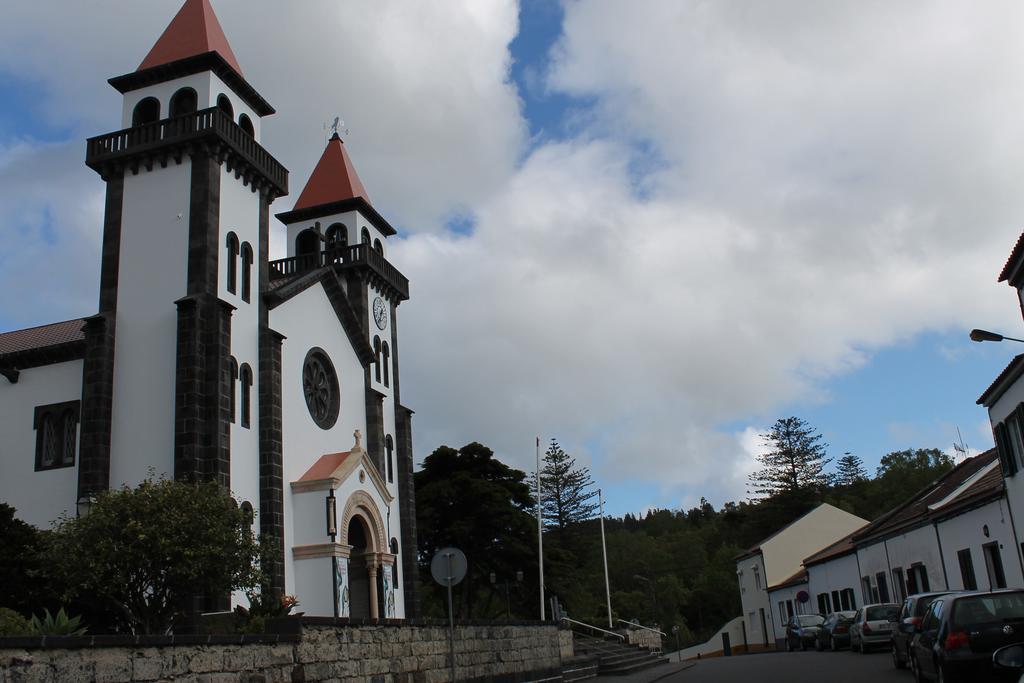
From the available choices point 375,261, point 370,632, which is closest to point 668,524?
point 375,261

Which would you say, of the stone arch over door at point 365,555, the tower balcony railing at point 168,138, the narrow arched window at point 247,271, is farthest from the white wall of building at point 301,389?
the tower balcony railing at point 168,138

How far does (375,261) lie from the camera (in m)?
38.1

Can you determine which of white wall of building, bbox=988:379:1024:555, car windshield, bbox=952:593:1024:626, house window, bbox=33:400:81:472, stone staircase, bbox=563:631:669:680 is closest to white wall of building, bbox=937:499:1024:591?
white wall of building, bbox=988:379:1024:555

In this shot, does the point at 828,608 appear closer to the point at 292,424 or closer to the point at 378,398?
the point at 378,398

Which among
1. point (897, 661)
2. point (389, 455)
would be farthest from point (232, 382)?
point (897, 661)

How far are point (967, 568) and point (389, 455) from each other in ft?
65.7

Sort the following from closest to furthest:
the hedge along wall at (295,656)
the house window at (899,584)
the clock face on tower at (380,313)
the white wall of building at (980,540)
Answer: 1. the hedge along wall at (295,656)
2. the white wall of building at (980,540)
3. the house window at (899,584)
4. the clock face on tower at (380,313)

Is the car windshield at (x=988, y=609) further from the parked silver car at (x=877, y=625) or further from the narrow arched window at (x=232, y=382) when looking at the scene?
the narrow arched window at (x=232, y=382)

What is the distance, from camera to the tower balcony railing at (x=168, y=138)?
26.8 m

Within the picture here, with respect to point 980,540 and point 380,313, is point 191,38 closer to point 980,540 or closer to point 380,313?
point 380,313

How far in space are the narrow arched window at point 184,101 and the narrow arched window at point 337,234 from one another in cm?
1034

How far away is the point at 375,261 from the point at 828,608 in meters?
26.4

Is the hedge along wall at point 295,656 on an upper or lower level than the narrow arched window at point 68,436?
lower

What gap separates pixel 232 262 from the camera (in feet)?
89.0
